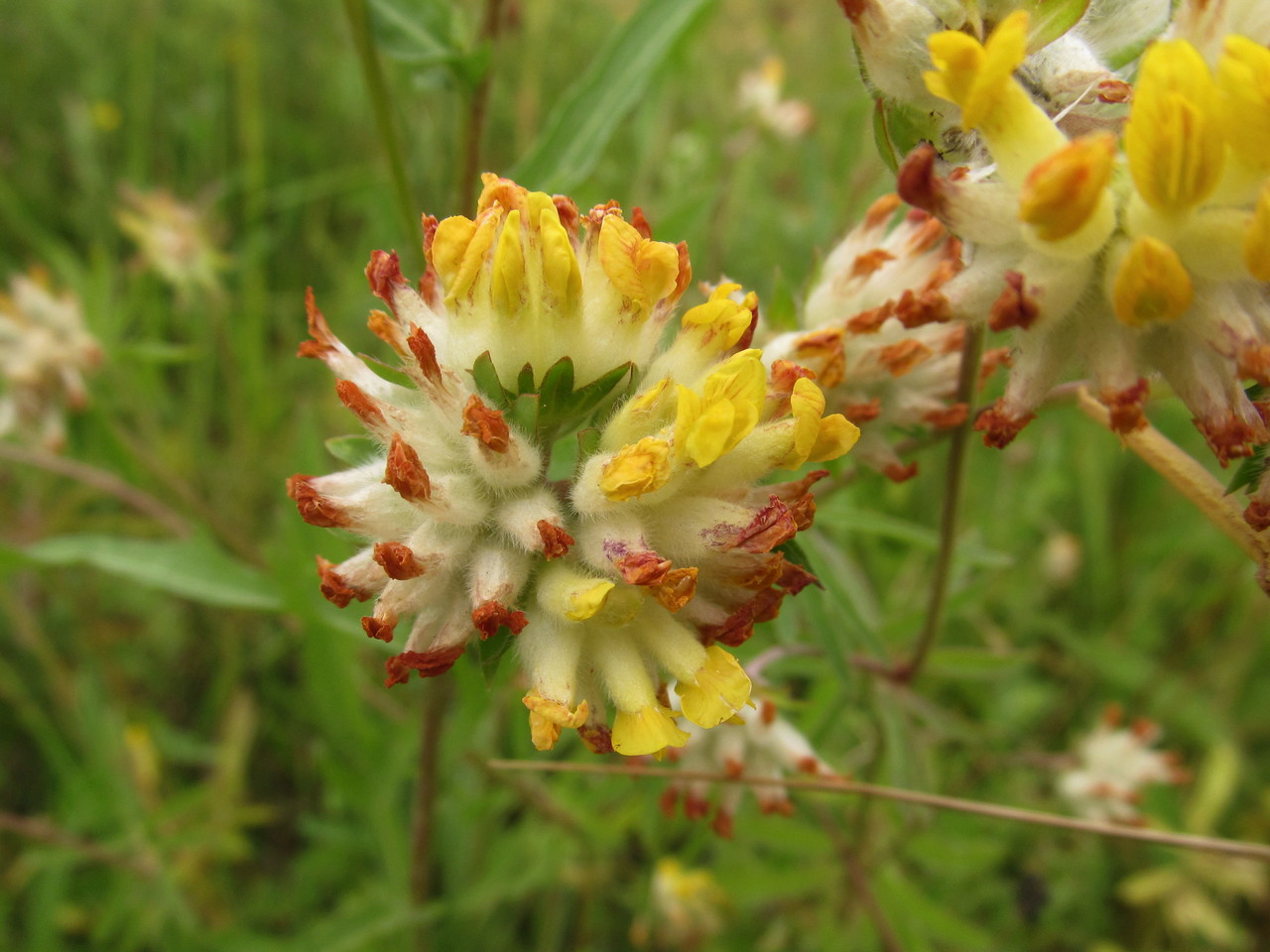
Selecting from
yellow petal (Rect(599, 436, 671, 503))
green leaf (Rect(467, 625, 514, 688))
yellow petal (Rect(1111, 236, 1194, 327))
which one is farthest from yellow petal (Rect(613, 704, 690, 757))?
yellow petal (Rect(1111, 236, 1194, 327))

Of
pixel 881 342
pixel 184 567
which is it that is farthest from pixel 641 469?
pixel 184 567

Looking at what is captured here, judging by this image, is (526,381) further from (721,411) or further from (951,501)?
(951,501)

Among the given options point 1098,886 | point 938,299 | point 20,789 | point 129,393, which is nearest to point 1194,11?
point 938,299

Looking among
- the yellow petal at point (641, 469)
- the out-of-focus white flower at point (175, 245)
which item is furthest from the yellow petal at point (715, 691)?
the out-of-focus white flower at point (175, 245)

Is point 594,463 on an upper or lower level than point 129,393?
lower

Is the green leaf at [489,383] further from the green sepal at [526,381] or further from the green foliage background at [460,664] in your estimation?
the green foliage background at [460,664]

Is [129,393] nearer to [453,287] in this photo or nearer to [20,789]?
[20,789]
